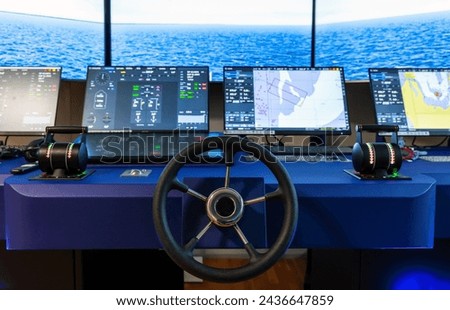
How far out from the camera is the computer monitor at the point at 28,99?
1909 millimetres

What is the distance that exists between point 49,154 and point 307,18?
63.4 inches

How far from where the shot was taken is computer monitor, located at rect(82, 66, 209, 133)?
1.76m

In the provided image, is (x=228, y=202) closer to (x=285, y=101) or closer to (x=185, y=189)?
(x=185, y=189)

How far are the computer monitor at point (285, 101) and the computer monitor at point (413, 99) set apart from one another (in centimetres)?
22

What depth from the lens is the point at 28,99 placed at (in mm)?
1925

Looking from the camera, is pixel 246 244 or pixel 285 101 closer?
pixel 246 244

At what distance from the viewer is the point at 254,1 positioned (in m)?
2.31

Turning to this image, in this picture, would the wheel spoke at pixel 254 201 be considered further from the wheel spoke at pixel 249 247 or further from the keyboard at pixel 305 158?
the keyboard at pixel 305 158

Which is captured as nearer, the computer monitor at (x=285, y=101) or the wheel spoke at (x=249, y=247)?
the wheel spoke at (x=249, y=247)

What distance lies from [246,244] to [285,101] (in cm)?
106

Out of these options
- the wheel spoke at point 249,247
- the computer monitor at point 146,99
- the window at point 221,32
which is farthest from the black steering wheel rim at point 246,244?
the window at point 221,32

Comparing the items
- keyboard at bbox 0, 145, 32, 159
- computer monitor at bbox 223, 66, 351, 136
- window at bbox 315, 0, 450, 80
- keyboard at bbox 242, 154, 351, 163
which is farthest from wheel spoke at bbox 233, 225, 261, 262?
window at bbox 315, 0, 450, 80

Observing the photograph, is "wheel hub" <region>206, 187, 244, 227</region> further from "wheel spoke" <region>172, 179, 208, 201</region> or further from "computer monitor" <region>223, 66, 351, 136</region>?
"computer monitor" <region>223, 66, 351, 136</region>

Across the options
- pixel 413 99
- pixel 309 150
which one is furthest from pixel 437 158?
pixel 309 150
